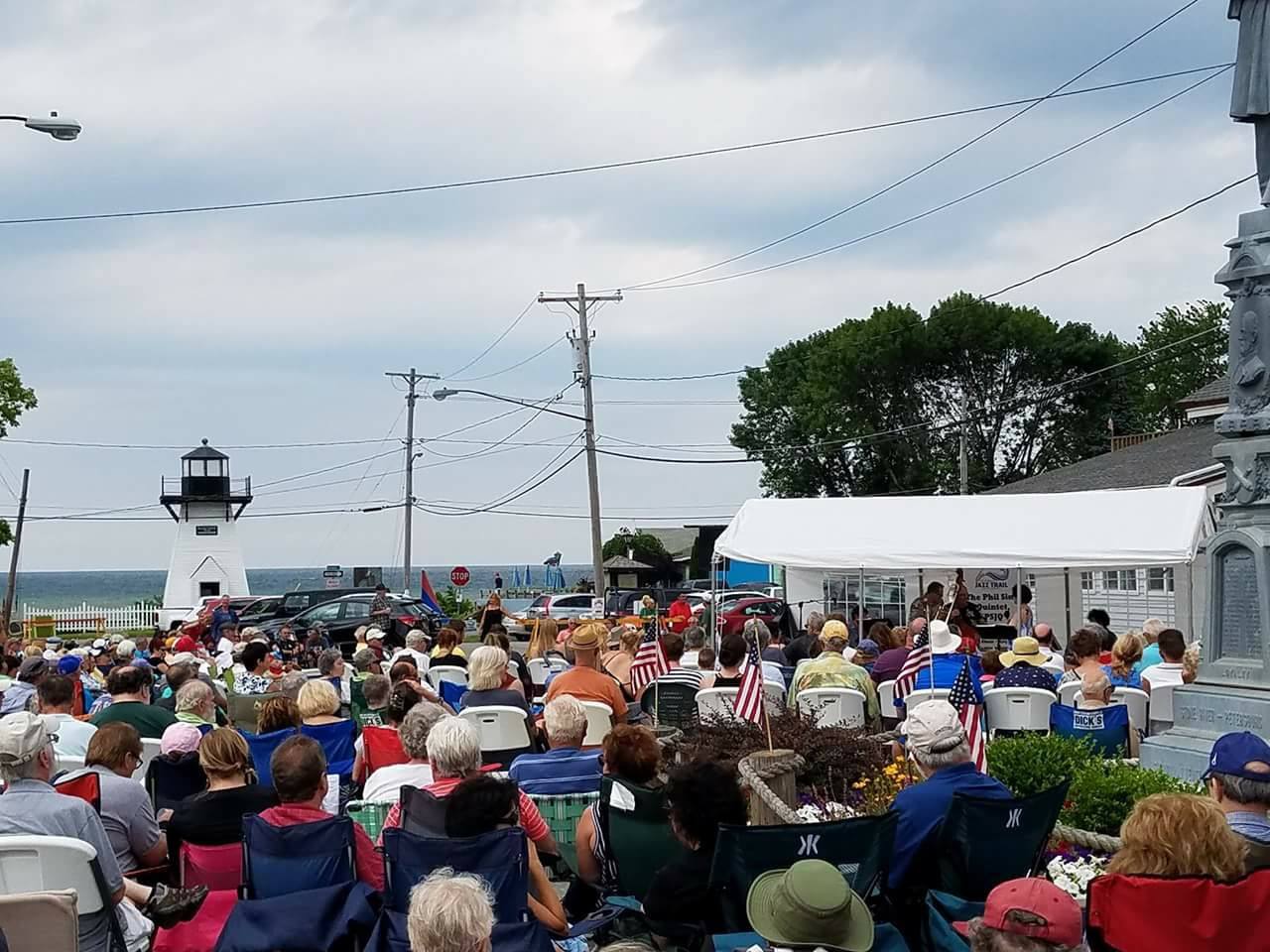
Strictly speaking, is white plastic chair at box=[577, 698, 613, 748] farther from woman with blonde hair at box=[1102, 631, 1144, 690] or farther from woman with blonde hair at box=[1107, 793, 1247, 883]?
woman with blonde hair at box=[1107, 793, 1247, 883]

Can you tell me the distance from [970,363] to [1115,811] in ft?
159

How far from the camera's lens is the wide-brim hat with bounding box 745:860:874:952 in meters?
4.28

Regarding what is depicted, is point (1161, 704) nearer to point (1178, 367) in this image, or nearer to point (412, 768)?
point (412, 768)

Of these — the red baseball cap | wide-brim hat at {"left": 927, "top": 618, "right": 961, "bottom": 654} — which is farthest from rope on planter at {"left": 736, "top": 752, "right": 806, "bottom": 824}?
wide-brim hat at {"left": 927, "top": 618, "right": 961, "bottom": 654}

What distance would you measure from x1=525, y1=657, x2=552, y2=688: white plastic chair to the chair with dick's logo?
9561 mm

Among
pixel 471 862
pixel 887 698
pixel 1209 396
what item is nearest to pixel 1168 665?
pixel 887 698

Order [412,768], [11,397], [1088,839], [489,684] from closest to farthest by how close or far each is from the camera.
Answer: [1088,839], [412,768], [489,684], [11,397]

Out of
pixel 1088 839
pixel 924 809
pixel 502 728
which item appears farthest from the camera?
pixel 502 728

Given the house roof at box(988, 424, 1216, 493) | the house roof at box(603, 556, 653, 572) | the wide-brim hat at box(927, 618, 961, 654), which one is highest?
the house roof at box(988, 424, 1216, 493)

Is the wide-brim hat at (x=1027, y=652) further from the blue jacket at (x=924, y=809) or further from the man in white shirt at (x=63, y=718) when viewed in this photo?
the man in white shirt at (x=63, y=718)

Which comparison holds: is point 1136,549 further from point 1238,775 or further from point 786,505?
point 1238,775

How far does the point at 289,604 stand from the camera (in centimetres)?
3644

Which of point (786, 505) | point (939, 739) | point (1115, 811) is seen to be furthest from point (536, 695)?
point (939, 739)

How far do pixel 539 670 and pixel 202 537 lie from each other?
138ft
